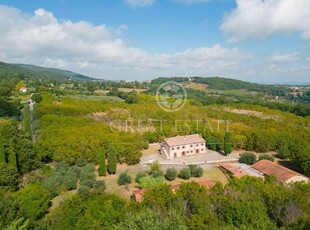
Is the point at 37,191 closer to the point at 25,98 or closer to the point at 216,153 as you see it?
the point at 216,153

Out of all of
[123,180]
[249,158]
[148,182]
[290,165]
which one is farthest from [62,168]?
[290,165]

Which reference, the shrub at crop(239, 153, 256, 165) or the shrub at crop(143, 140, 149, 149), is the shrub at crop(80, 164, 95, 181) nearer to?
the shrub at crop(143, 140, 149, 149)

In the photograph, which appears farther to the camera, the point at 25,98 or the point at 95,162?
the point at 25,98

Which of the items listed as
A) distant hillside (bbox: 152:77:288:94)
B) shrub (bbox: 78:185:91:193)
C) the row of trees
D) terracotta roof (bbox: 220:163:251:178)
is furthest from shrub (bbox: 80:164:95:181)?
distant hillside (bbox: 152:77:288:94)

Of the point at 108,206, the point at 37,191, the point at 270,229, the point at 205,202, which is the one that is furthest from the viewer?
the point at 37,191

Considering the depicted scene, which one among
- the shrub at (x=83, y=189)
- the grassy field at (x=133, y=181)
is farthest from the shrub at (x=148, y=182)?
the shrub at (x=83, y=189)

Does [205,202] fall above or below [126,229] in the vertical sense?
below

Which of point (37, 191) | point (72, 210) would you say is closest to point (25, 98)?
point (37, 191)
